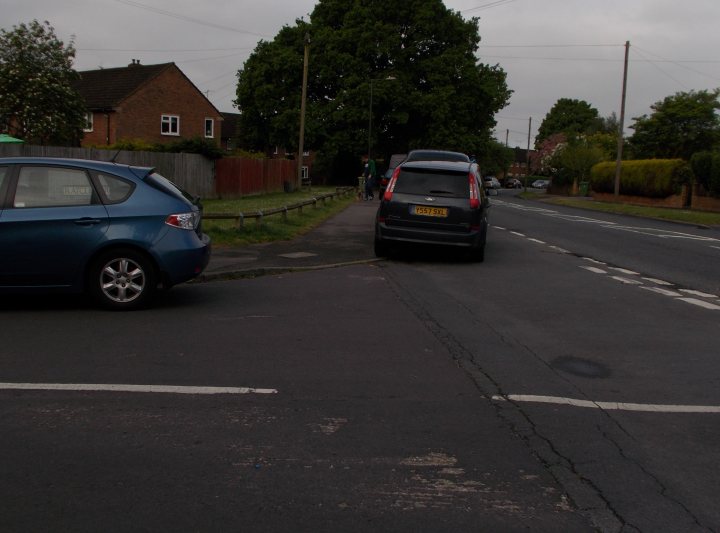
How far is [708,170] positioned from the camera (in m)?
36.2

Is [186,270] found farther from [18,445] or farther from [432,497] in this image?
[432,497]

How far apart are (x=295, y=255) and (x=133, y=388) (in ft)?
25.7

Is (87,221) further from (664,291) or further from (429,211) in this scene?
(664,291)

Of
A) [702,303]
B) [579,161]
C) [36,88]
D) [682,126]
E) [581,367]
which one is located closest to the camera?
[581,367]

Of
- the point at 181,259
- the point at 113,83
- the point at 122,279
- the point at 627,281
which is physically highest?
the point at 113,83

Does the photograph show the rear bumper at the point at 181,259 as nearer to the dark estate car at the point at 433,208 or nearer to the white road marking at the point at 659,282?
the dark estate car at the point at 433,208

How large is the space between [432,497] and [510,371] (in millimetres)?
2490

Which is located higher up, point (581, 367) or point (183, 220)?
point (183, 220)

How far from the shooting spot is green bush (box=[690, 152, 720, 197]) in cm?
3525

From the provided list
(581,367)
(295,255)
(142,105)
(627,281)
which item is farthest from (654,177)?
(581,367)

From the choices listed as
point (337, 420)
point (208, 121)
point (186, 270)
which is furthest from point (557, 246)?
point (208, 121)

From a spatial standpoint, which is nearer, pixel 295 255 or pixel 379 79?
pixel 295 255

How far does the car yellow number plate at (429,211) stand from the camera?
12.4 m

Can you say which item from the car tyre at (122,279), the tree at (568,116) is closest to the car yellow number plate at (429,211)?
the car tyre at (122,279)
